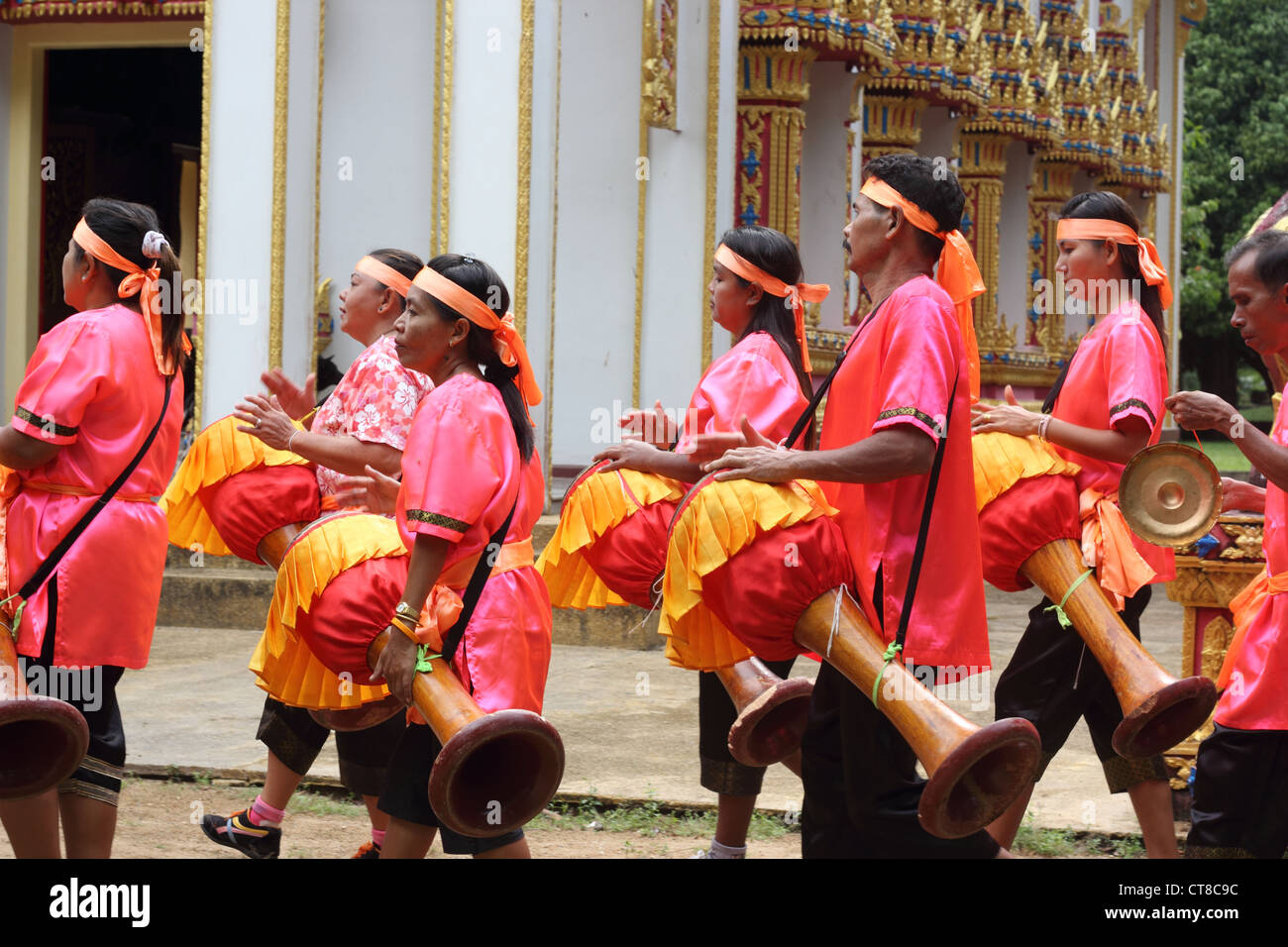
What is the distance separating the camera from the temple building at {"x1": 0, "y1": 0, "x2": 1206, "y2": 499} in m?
10.5

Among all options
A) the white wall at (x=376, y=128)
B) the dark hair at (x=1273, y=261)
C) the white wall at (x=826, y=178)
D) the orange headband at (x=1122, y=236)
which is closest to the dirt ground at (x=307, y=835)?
the orange headband at (x=1122, y=236)

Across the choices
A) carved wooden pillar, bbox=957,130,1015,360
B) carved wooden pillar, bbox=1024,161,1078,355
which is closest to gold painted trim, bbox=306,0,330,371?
carved wooden pillar, bbox=957,130,1015,360

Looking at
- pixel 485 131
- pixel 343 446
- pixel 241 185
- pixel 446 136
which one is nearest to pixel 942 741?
pixel 343 446

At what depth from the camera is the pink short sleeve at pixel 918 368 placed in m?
3.73

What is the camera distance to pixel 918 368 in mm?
3756

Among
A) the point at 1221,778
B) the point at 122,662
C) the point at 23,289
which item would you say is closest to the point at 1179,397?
the point at 1221,778

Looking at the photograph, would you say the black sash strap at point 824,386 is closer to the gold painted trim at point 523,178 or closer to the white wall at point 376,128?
the gold painted trim at point 523,178

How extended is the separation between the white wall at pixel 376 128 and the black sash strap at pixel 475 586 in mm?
7204

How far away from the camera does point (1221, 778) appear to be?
4156mm

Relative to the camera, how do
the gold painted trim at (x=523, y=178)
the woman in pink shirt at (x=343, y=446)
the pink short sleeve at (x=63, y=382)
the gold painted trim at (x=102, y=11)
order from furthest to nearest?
the gold painted trim at (x=102, y=11) → the gold painted trim at (x=523, y=178) → the woman in pink shirt at (x=343, y=446) → the pink short sleeve at (x=63, y=382)

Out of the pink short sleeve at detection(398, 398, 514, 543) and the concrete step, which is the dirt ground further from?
the concrete step

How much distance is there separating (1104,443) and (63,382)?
2.85 metres

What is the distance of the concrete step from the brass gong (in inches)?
220

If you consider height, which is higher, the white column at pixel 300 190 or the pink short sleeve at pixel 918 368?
the white column at pixel 300 190
